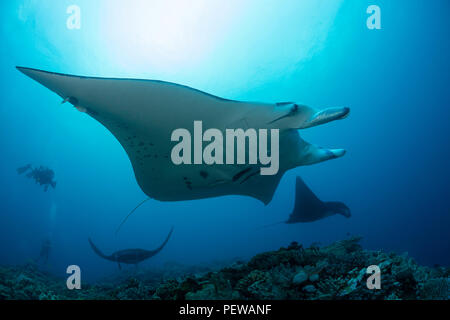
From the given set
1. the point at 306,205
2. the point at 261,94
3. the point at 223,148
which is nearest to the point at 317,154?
the point at 223,148

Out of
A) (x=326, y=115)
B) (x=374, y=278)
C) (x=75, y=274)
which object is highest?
(x=326, y=115)

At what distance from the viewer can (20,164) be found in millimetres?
35031

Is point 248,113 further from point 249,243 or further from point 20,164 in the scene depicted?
point 249,243

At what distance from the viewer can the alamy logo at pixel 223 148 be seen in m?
2.79

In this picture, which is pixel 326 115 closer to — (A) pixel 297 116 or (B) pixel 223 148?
(A) pixel 297 116

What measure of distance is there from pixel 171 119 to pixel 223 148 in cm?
72

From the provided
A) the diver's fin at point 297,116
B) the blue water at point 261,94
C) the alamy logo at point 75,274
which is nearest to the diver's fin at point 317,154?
the diver's fin at point 297,116

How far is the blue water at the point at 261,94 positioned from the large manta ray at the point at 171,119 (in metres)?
4.25

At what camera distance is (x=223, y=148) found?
2.94 m

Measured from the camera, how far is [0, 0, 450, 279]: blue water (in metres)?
16.9

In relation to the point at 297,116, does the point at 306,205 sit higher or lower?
lower

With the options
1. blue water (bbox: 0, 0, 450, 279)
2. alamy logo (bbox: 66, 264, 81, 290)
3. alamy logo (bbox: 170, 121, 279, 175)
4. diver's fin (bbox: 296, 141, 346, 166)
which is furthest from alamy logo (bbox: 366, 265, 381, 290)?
blue water (bbox: 0, 0, 450, 279)

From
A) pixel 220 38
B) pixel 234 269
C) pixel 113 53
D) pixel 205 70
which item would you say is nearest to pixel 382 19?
pixel 220 38
